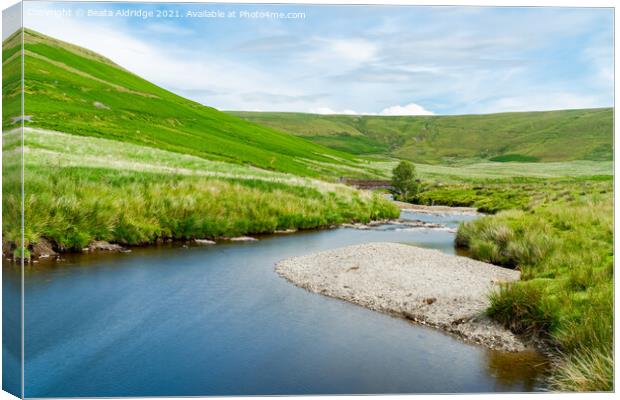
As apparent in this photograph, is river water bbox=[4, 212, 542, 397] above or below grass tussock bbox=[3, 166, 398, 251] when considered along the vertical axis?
below

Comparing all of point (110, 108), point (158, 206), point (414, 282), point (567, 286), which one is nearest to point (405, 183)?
point (158, 206)

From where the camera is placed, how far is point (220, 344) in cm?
823

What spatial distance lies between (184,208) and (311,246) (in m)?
3.58

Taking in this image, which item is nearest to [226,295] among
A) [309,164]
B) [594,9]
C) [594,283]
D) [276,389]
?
[276,389]

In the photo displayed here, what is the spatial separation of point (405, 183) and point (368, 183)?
58.4 inches

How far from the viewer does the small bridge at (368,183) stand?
20625 millimetres

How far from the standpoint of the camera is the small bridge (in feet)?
67.7

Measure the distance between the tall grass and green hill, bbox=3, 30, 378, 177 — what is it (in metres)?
6.19

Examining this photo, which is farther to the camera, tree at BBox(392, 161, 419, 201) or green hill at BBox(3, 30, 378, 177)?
tree at BBox(392, 161, 419, 201)

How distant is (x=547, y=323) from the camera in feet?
27.6

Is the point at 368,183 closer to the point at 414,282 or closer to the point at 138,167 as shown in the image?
the point at 138,167

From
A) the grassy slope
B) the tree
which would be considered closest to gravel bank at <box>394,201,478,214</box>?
the tree

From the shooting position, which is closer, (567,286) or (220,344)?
(220,344)

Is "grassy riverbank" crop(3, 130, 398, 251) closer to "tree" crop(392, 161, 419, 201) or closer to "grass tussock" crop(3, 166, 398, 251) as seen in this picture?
"grass tussock" crop(3, 166, 398, 251)
